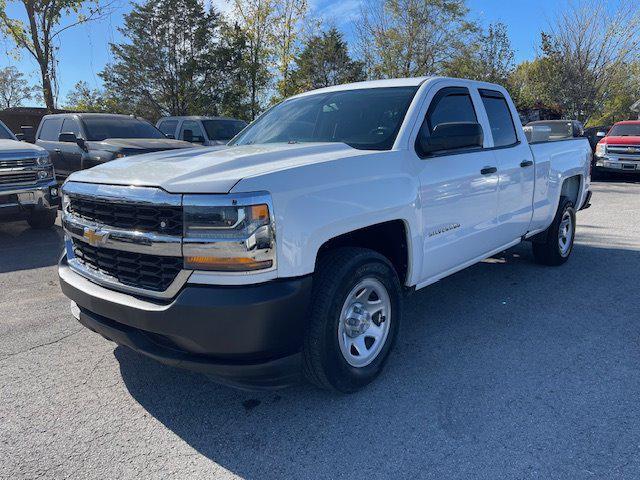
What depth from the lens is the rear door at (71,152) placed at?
30.7 feet

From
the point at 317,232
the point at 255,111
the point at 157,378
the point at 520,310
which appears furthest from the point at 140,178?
the point at 255,111

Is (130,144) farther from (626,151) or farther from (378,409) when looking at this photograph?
(626,151)

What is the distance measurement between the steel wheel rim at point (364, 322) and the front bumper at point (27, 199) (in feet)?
20.0

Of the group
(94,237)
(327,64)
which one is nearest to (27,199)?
(94,237)

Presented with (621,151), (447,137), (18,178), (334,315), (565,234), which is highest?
(447,137)

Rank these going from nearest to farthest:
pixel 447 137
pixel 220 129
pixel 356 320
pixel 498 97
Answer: pixel 356 320 → pixel 447 137 → pixel 498 97 → pixel 220 129

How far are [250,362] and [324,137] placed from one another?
190cm

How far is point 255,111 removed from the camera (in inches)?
1001

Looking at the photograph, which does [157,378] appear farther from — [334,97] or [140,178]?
[334,97]

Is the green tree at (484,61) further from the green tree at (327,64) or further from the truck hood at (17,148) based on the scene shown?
the truck hood at (17,148)

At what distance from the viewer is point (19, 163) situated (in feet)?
23.2

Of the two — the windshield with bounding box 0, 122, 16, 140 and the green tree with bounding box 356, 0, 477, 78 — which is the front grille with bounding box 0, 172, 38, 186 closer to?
the windshield with bounding box 0, 122, 16, 140

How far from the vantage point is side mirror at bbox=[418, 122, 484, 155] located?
331cm

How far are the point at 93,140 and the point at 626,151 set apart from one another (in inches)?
573
